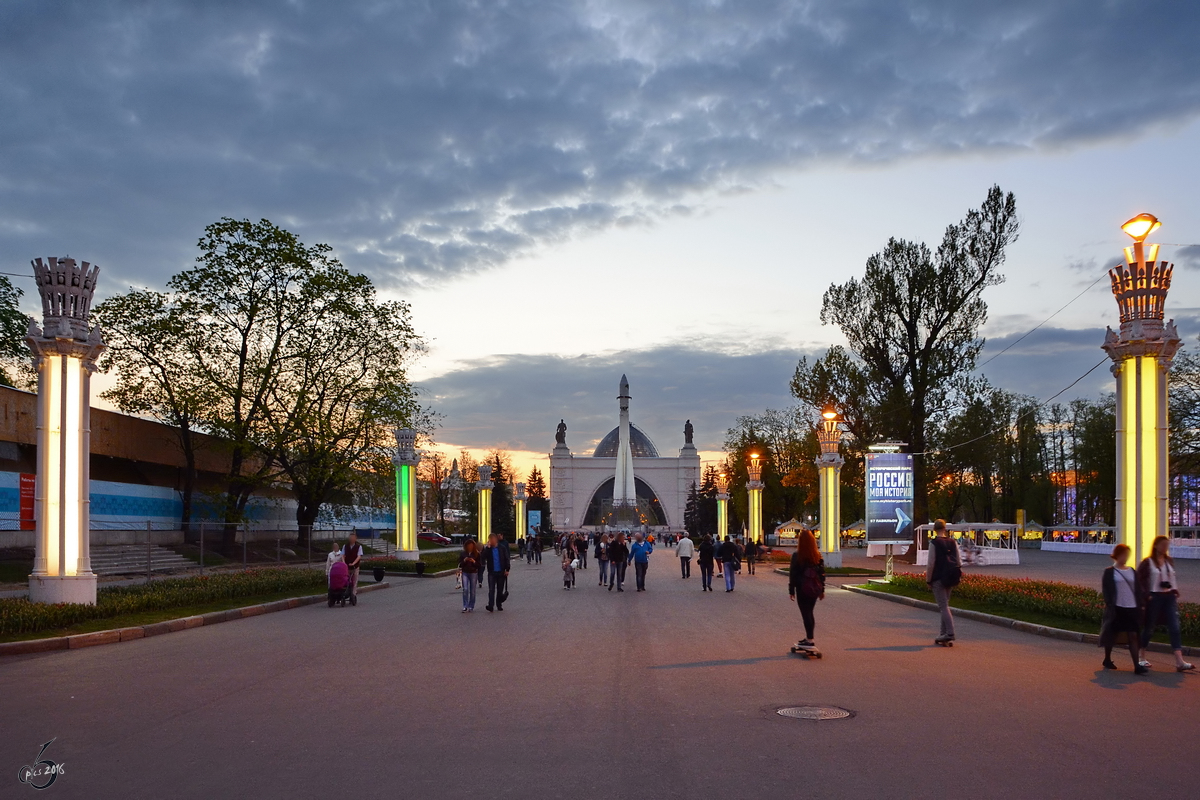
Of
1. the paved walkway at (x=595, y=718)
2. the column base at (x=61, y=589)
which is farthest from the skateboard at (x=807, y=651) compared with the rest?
the column base at (x=61, y=589)

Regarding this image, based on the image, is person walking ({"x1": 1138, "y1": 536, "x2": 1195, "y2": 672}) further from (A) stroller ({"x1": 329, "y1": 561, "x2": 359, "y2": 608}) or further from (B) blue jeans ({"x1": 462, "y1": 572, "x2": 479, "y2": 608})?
(A) stroller ({"x1": 329, "y1": 561, "x2": 359, "y2": 608})

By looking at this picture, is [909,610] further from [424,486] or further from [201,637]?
[424,486]

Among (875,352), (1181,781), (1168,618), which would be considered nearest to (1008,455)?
(875,352)

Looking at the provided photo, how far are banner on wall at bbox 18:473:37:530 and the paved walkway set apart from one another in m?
20.1

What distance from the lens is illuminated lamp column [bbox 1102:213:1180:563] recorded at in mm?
15945

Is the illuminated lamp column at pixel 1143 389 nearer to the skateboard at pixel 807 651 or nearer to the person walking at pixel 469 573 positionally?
the skateboard at pixel 807 651

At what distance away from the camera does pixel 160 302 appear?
37219 mm

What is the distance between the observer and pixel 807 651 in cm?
1203

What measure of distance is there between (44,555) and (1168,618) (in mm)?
17808

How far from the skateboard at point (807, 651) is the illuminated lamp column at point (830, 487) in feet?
86.8

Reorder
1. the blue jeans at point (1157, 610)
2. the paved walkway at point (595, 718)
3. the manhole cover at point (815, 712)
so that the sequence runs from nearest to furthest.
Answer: the paved walkway at point (595, 718)
the manhole cover at point (815, 712)
the blue jeans at point (1157, 610)

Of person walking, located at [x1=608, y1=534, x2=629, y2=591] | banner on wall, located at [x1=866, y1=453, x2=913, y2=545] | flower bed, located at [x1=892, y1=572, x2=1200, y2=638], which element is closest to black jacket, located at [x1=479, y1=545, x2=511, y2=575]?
person walking, located at [x1=608, y1=534, x2=629, y2=591]

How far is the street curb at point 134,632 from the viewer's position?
13.7 m

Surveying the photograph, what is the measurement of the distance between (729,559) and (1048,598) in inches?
373
